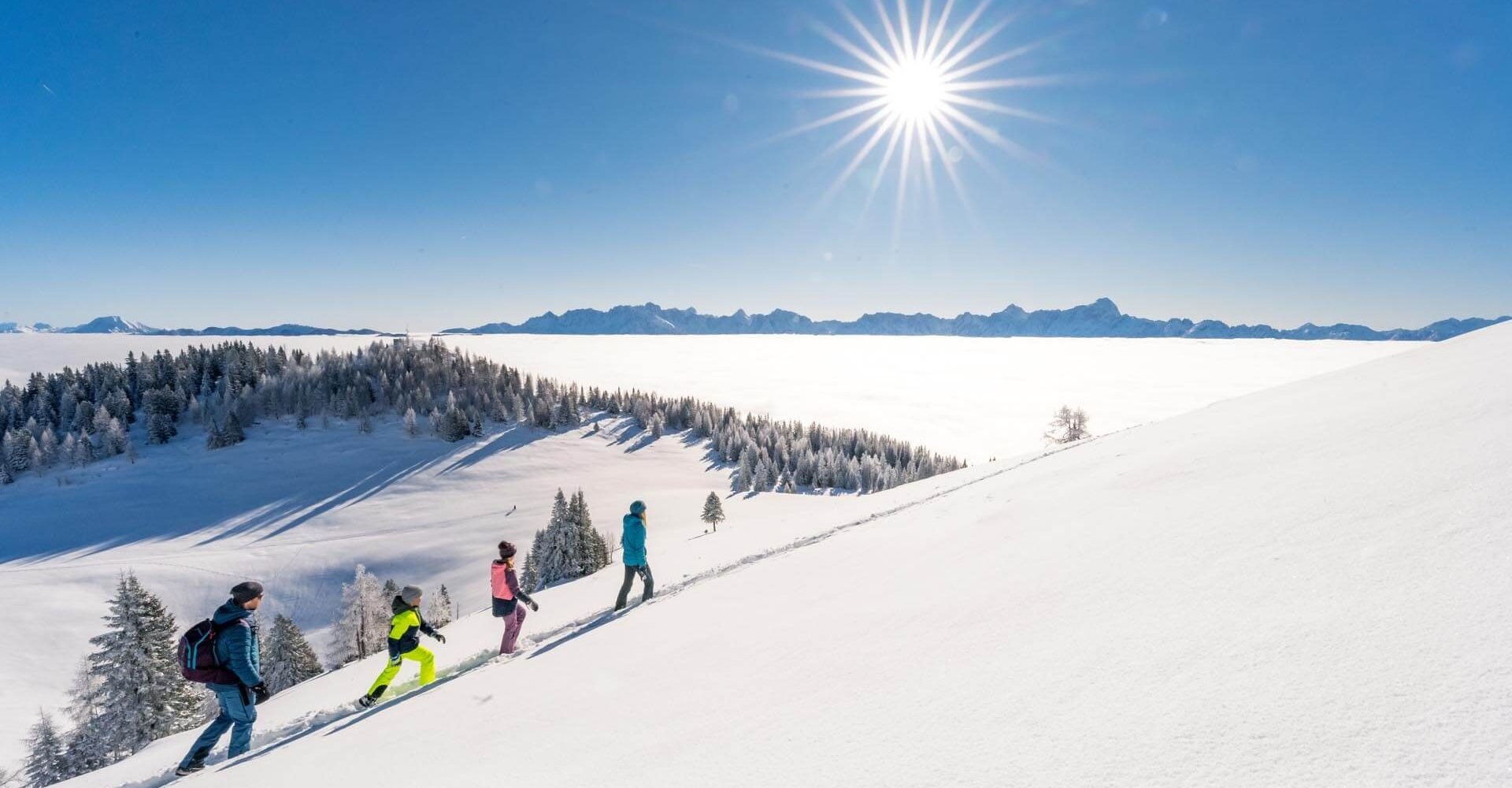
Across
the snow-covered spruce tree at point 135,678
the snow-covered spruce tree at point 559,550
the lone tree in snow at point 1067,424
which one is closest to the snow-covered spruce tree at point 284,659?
the snow-covered spruce tree at point 135,678

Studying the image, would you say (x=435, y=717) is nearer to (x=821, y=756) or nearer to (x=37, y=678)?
(x=821, y=756)

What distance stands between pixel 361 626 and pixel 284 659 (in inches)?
404

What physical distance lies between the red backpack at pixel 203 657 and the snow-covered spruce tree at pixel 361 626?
49171 millimetres

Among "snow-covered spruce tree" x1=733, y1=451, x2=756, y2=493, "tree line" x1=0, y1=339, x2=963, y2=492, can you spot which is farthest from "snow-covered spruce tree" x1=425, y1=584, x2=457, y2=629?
"tree line" x1=0, y1=339, x2=963, y2=492

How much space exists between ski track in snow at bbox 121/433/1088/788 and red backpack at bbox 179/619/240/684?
3.81 ft

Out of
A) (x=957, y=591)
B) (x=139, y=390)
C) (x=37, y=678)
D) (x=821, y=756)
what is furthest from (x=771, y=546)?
(x=139, y=390)

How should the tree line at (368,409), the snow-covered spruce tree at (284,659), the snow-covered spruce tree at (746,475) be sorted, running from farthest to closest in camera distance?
the tree line at (368,409) < the snow-covered spruce tree at (746,475) < the snow-covered spruce tree at (284,659)

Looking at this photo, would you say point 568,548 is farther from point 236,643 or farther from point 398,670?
point 236,643

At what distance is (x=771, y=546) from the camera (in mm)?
14602

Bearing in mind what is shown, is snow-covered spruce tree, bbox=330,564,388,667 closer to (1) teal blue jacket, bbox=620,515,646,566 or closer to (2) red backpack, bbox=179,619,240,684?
(1) teal blue jacket, bbox=620,515,646,566

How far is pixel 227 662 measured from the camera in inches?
301

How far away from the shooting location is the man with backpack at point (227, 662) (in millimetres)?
7566

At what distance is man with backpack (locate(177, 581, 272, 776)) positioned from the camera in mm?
7566

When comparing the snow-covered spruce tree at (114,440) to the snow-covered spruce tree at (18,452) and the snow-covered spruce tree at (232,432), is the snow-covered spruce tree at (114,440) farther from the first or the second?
the snow-covered spruce tree at (232,432)
